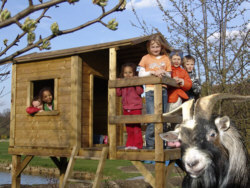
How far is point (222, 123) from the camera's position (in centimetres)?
332

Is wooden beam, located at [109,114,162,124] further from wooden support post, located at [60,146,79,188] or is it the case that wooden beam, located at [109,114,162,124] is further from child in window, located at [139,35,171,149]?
wooden support post, located at [60,146,79,188]

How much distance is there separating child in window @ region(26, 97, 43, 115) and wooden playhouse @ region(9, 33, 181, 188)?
0.40ft

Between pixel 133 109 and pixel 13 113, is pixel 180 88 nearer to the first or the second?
pixel 133 109

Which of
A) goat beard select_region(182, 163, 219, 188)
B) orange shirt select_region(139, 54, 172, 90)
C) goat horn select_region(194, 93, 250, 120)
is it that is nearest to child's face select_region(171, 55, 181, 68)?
orange shirt select_region(139, 54, 172, 90)

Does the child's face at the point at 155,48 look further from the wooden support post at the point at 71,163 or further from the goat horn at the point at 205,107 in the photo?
the wooden support post at the point at 71,163

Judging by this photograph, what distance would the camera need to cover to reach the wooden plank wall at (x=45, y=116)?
768 centimetres

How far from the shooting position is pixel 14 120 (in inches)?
342

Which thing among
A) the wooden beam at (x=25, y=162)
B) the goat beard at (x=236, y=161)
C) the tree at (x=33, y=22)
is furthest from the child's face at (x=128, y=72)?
the tree at (x=33, y=22)

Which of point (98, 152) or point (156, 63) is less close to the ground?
point (156, 63)

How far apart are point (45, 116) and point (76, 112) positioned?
110cm

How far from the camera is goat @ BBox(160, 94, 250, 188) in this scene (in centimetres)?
307

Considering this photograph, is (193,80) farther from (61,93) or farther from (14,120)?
(14,120)

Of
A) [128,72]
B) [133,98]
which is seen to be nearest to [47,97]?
[128,72]

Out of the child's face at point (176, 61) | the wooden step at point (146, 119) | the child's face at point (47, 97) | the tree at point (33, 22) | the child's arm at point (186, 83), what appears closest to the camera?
the tree at point (33, 22)
